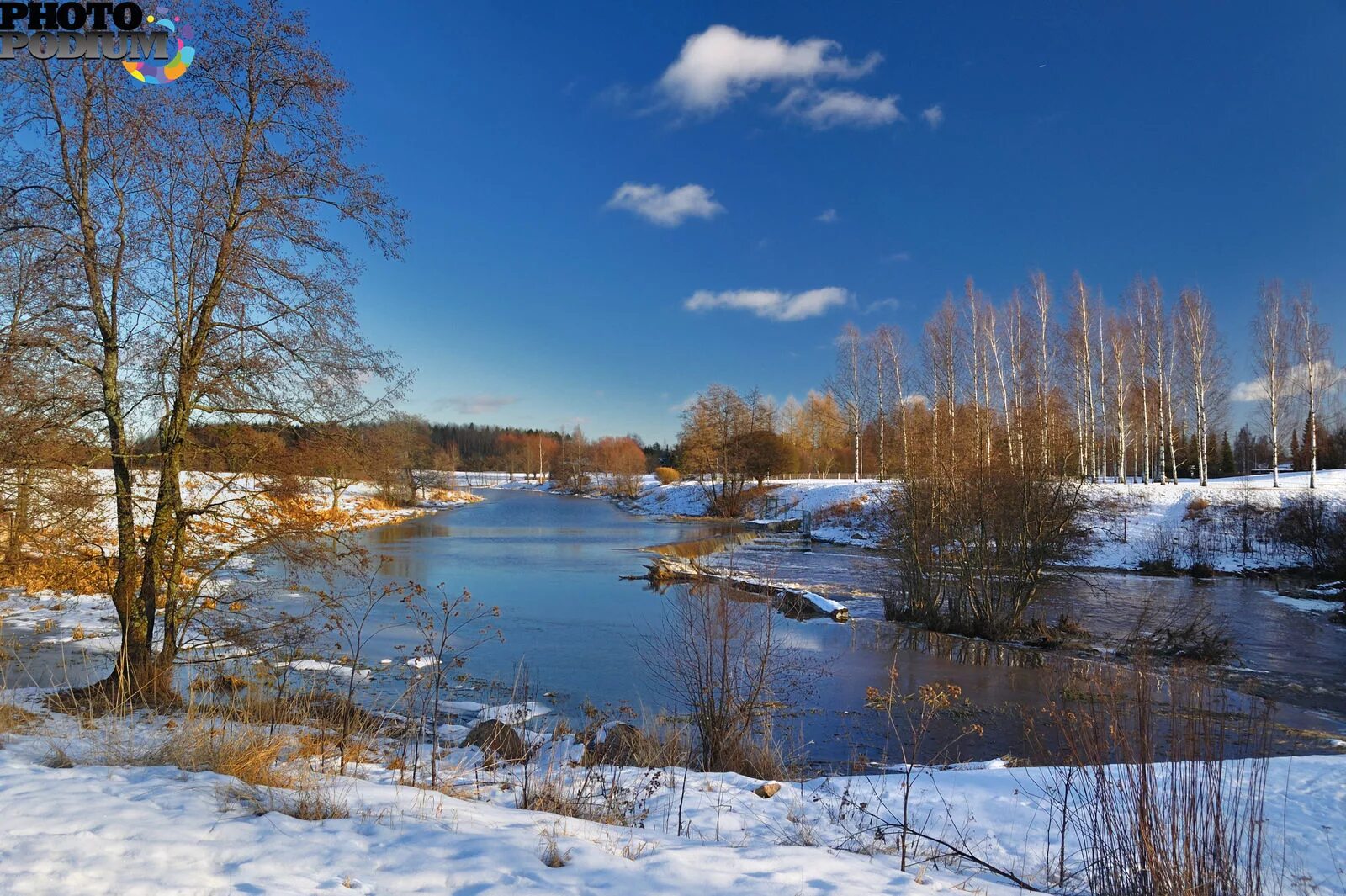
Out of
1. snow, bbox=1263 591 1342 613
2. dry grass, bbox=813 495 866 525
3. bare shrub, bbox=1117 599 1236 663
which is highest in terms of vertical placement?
dry grass, bbox=813 495 866 525

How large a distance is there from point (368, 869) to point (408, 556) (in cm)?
2377

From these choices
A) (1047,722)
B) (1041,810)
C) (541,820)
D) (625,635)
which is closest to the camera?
(541,820)

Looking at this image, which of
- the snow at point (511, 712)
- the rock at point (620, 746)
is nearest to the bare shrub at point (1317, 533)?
the rock at point (620, 746)

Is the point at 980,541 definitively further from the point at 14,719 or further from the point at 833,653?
the point at 14,719

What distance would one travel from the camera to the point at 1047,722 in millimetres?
9414

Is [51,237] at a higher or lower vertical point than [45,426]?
higher

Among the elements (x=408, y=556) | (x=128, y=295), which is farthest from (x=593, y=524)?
(x=128, y=295)

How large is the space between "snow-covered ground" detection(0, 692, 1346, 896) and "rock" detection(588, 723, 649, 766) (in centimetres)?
47

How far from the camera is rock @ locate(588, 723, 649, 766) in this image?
22.5ft

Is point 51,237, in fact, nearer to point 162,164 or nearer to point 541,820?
point 162,164

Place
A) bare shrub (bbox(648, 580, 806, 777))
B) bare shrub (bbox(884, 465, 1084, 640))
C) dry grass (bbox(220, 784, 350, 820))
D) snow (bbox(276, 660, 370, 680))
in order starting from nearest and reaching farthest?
dry grass (bbox(220, 784, 350, 820)) → bare shrub (bbox(648, 580, 806, 777)) → snow (bbox(276, 660, 370, 680)) → bare shrub (bbox(884, 465, 1084, 640))

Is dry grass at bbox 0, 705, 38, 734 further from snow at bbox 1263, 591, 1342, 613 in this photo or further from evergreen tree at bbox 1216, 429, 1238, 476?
evergreen tree at bbox 1216, 429, 1238, 476

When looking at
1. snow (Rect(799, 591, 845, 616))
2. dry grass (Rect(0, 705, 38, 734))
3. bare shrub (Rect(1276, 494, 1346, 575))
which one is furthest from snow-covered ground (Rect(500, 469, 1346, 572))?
dry grass (Rect(0, 705, 38, 734))

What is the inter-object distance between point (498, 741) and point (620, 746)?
4.15 ft
